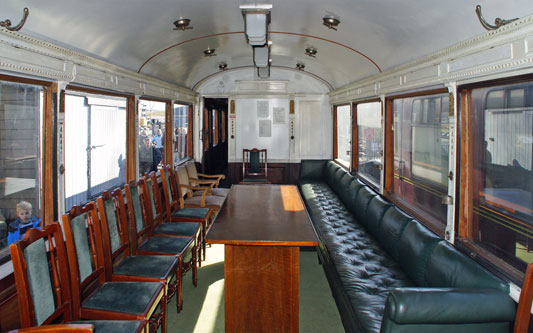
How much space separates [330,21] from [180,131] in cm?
468

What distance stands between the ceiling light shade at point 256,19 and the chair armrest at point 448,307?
7.98ft

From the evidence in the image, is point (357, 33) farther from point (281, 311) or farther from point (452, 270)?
point (281, 311)

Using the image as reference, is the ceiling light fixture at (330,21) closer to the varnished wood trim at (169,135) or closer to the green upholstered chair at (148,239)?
the green upholstered chair at (148,239)

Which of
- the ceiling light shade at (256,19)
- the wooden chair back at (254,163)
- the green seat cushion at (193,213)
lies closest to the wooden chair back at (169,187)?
the green seat cushion at (193,213)

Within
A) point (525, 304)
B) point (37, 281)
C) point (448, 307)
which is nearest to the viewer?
point (525, 304)

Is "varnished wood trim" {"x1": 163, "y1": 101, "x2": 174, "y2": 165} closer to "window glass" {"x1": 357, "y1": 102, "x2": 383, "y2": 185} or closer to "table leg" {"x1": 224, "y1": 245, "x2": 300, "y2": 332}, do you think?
"window glass" {"x1": 357, "y1": 102, "x2": 383, "y2": 185}

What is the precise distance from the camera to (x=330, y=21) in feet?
12.7

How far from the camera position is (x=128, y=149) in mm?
5164

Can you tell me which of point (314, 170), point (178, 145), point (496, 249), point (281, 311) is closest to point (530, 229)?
point (496, 249)

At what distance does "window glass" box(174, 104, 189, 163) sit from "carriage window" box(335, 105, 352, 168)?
328cm

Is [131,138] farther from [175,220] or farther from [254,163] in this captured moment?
[254,163]

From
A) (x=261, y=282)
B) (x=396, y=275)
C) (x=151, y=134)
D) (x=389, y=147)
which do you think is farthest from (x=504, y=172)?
(x=151, y=134)

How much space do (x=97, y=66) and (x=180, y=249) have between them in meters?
1.99

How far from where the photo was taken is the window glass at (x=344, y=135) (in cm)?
720
